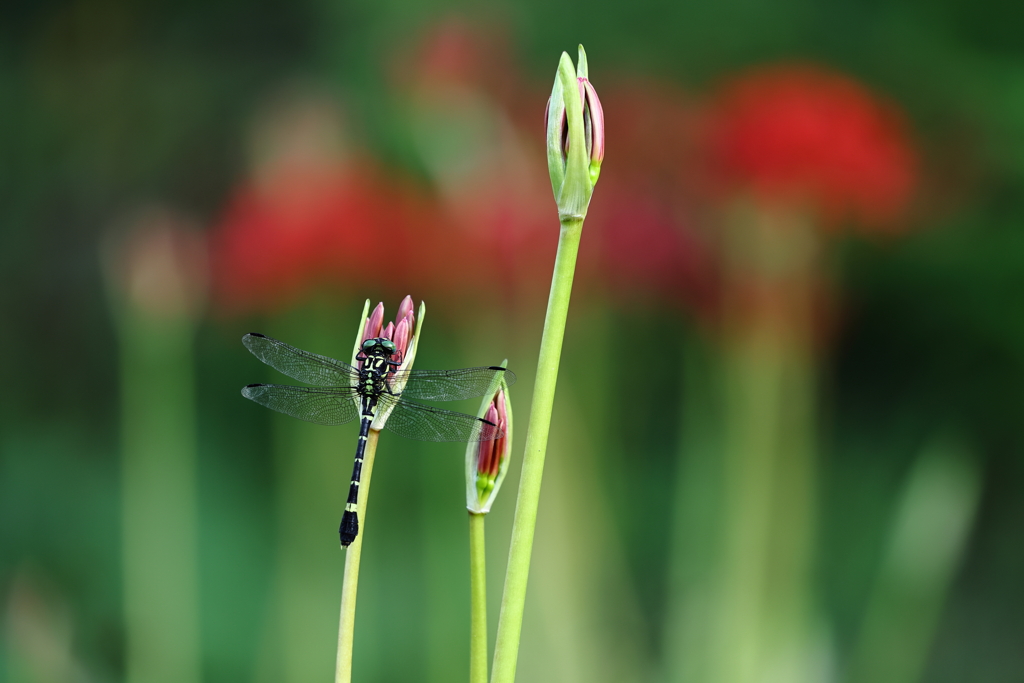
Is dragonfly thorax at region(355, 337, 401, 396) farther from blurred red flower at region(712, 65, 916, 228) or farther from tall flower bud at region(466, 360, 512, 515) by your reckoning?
blurred red flower at region(712, 65, 916, 228)

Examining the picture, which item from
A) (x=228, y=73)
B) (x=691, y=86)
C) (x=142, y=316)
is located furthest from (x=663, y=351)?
(x=228, y=73)

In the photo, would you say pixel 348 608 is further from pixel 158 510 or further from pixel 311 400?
pixel 158 510

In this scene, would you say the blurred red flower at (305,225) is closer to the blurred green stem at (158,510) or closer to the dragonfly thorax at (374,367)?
the blurred green stem at (158,510)

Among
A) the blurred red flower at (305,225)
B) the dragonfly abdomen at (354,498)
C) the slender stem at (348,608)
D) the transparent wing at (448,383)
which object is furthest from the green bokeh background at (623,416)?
the slender stem at (348,608)

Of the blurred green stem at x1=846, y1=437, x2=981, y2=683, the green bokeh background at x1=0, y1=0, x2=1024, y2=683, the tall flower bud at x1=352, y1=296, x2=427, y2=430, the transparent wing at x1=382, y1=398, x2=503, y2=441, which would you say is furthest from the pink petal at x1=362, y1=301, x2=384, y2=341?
the green bokeh background at x1=0, y1=0, x2=1024, y2=683

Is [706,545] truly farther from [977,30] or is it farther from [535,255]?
[977,30]
